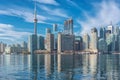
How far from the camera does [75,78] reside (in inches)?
3113

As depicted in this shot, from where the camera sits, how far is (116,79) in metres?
74.6

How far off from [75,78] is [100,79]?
731cm

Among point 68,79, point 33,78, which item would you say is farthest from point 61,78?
point 33,78

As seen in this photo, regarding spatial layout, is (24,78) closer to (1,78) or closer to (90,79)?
(1,78)

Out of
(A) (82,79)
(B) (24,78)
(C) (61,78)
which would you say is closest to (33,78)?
(B) (24,78)

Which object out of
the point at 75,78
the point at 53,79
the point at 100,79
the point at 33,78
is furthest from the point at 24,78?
the point at 100,79

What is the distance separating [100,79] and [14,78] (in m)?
22.2

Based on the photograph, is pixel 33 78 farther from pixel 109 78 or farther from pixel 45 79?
pixel 109 78

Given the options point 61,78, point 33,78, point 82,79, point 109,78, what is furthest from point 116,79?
point 33,78

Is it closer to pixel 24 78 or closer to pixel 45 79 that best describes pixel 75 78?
pixel 45 79

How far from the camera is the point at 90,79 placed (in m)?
75.4

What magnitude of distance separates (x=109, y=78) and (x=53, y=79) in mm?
14485

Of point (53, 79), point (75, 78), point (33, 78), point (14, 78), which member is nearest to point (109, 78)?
point (75, 78)

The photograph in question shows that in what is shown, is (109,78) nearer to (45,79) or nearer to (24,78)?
(45,79)
